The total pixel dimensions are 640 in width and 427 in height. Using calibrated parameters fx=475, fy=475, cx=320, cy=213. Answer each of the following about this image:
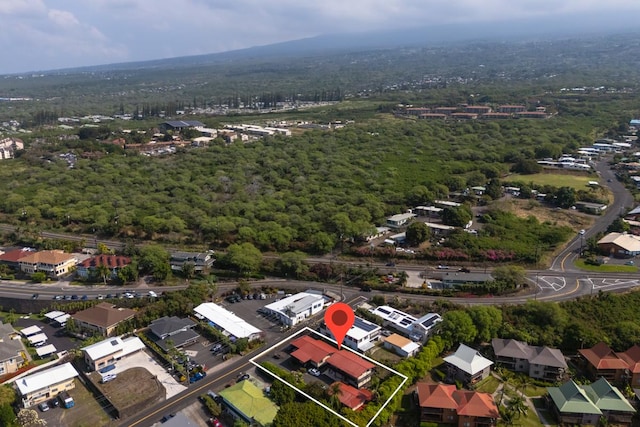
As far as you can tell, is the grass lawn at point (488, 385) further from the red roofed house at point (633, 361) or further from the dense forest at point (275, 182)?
the dense forest at point (275, 182)

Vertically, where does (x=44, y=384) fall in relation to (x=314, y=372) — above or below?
above

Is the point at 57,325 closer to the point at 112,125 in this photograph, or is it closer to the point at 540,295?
the point at 540,295

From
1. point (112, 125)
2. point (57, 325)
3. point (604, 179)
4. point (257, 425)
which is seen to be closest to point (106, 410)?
point (257, 425)

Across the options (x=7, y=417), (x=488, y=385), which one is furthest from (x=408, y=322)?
(x=7, y=417)

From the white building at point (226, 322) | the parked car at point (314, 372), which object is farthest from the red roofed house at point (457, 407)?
the white building at point (226, 322)

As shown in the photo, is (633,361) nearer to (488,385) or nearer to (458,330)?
(488,385)

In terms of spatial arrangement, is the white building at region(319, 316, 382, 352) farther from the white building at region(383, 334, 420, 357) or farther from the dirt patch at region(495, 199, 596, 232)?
the dirt patch at region(495, 199, 596, 232)
